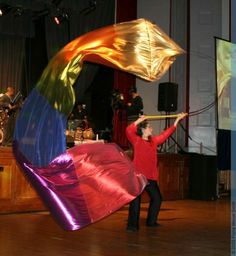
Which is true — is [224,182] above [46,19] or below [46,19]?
below

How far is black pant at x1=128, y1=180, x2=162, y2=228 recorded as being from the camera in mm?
6609

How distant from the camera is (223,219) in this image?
811cm

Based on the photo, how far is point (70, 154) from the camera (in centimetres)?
454

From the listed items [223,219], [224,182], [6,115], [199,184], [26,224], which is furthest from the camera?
[224,182]

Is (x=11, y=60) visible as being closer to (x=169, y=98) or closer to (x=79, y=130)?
(x=79, y=130)

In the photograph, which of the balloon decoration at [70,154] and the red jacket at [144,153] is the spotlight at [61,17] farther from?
the balloon decoration at [70,154]

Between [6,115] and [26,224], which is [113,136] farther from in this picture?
[26,224]

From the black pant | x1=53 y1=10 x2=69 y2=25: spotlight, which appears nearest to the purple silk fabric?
the black pant

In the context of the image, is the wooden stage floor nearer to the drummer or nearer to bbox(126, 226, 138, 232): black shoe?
bbox(126, 226, 138, 232): black shoe

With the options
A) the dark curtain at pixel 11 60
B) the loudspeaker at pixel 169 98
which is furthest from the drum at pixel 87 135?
the dark curtain at pixel 11 60

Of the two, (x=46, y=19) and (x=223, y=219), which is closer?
(x=223, y=219)

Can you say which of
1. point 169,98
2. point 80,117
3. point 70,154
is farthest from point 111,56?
point 80,117

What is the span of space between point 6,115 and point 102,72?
438 cm

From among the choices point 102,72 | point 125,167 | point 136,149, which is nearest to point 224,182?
point 102,72
